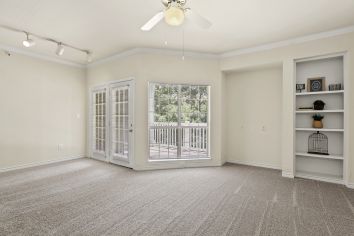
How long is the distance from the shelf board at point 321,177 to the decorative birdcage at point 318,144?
45cm

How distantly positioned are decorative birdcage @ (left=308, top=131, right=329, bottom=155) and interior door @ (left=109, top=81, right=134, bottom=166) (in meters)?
3.84

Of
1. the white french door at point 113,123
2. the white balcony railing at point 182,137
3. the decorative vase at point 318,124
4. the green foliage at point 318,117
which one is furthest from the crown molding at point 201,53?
the white balcony railing at point 182,137

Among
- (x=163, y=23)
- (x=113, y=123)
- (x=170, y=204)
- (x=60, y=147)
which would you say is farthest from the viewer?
(x=60, y=147)

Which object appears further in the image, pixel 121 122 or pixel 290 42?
pixel 121 122

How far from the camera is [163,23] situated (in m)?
3.38

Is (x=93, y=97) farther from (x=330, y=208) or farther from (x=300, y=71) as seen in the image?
(x=330, y=208)

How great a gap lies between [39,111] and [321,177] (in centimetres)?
642

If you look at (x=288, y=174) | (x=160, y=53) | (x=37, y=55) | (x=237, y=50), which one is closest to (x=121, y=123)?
(x=160, y=53)

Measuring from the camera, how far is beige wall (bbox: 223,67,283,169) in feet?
15.4

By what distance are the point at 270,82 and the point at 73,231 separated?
4700 mm

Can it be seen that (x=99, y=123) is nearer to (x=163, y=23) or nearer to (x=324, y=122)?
(x=163, y=23)

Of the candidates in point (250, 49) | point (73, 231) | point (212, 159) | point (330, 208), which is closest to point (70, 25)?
point (73, 231)

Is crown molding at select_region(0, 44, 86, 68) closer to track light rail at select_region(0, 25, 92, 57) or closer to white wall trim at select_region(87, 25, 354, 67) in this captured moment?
white wall trim at select_region(87, 25, 354, 67)

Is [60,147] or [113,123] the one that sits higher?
[113,123]
